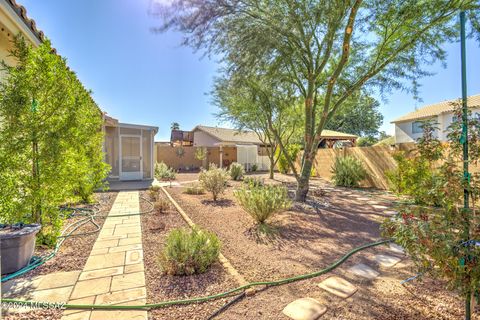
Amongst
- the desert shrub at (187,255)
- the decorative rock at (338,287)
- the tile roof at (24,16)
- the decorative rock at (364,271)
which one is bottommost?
the decorative rock at (364,271)

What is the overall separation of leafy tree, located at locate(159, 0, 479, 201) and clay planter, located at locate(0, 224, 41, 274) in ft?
17.1

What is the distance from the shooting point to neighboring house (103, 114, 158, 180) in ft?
39.3

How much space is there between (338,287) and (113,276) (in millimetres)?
2811

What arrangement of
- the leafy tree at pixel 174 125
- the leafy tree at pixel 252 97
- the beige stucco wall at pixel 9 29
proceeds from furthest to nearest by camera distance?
the leafy tree at pixel 174 125
the leafy tree at pixel 252 97
the beige stucco wall at pixel 9 29

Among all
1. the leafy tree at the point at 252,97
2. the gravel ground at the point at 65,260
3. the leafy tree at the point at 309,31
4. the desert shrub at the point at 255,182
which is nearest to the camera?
the gravel ground at the point at 65,260

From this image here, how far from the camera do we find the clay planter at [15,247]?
9.29 ft

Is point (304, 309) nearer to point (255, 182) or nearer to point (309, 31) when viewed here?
point (309, 31)

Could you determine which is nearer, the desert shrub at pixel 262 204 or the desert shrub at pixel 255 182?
the desert shrub at pixel 262 204

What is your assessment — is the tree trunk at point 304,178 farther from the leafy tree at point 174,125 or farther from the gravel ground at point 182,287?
the leafy tree at point 174,125

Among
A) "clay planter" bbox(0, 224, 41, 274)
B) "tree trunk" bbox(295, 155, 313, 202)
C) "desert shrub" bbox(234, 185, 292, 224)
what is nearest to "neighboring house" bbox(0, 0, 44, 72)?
"clay planter" bbox(0, 224, 41, 274)

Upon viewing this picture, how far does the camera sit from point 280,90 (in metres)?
8.57

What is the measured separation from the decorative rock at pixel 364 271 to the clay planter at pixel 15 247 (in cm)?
436

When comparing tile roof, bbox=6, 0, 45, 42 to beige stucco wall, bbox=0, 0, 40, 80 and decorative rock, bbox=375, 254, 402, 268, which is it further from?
decorative rock, bbox=375, 254, 402, 268

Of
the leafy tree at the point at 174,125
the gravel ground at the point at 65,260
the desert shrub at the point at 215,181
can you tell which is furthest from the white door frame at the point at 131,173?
the leafy tree at the point at 174,125
